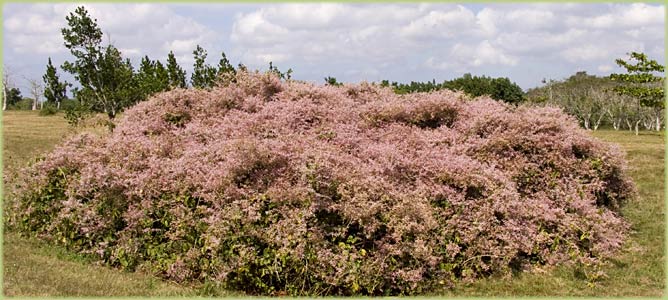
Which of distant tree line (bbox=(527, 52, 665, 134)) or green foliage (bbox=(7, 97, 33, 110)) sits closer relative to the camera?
distant tree line (bbox=(527, 52, 665, 134))

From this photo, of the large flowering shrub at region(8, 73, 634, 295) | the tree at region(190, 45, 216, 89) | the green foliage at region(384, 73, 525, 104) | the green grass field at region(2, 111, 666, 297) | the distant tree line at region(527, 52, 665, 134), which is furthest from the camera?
the distant tree line at region(527, 52, 665, 134)

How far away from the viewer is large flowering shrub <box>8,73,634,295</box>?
8023 mm

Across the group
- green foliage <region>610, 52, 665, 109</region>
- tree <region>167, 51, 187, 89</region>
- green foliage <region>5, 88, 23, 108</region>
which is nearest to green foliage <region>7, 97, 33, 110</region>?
green foliage <region>5, 88, 23, 108</region>

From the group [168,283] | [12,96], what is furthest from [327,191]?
[12,96]

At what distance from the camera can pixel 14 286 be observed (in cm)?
741

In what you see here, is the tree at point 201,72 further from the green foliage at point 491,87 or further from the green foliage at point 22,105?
the green foliage at point 22,105

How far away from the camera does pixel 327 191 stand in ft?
27.7

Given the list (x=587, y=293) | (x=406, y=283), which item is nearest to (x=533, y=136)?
(x=587, y=293)

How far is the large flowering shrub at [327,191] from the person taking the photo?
802 centimetres

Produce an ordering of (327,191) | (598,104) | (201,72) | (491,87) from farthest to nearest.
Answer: (598,104), (491,87), (201,72), (327,191)

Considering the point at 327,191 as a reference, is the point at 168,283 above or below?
below

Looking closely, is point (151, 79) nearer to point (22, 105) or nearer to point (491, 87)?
point (491, 87)

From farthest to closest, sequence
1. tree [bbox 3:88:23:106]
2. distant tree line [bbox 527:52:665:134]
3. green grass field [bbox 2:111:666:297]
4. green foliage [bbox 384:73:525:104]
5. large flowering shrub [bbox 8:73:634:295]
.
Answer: tree [bbox 3:88:23:106] < distant tree line [bbox 527:52:665:134] < green foliage [bbox 384:73:525:104] < large flowering shrub [bbox 8:73:634:295] < green grass field [bbox 2:111:666:297]

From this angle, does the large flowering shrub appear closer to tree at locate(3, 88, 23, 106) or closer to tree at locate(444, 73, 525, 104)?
tree at locate(444, 73, 525, 104)
